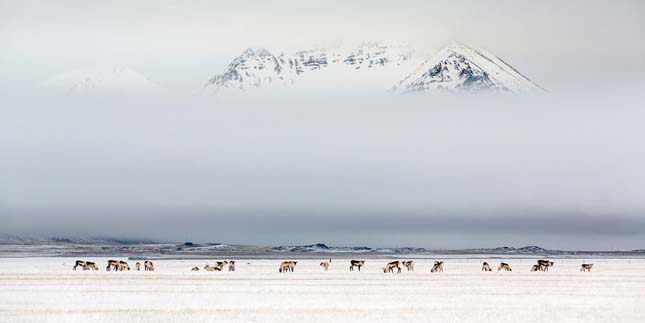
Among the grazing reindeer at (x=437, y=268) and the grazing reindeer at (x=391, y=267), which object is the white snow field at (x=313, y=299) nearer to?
the grazing reindeer at (x=391, y=267)

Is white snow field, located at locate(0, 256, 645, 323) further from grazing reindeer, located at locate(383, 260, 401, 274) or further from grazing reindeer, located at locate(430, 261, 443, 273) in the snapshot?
grazing reindeer, located at locate(430, 261, 443, 273)

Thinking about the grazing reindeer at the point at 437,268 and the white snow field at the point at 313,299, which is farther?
the grazing reindeer at the point at 437,268

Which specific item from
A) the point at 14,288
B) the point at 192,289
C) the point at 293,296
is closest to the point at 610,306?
the point at 293,296

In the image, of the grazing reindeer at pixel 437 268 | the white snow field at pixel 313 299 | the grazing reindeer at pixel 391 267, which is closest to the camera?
the white snow field at pixel 313 299

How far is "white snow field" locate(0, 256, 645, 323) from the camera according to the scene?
53844 millimetres

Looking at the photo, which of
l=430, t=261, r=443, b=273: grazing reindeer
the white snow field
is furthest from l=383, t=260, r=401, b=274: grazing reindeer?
the white snow field

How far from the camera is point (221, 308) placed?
189ft

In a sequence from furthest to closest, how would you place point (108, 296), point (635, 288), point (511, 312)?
point (635, 288), point (108, 296), point (511, 312)

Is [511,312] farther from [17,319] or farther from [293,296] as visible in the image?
[17,319]

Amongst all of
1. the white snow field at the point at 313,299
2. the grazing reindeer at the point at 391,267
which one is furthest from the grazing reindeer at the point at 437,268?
the white snow field at the point at 313,299

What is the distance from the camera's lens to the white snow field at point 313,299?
53.8 meters

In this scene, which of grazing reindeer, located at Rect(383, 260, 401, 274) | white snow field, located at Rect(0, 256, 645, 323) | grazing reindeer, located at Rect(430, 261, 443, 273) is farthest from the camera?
grazing reindeer, located at Rect(430, 261, 443, 273)

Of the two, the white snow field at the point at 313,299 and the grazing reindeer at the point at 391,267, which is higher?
the grazing reindeer at the point at 391,267

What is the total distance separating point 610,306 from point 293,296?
1690cm
